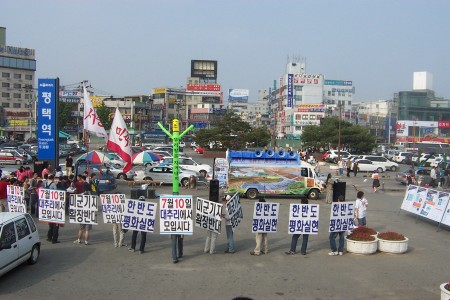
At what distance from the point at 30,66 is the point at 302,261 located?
4177 inches

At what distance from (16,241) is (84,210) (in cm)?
326

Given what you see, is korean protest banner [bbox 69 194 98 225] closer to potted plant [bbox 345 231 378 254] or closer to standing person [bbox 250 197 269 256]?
standing person [bbox 250 197 269 256]

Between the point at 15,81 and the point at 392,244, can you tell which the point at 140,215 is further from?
the point at 15,81

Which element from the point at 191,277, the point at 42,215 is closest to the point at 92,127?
the point at 42,215

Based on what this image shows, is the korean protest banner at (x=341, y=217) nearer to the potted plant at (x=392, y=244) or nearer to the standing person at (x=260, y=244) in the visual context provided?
the potted plant at (x=392, y=244)

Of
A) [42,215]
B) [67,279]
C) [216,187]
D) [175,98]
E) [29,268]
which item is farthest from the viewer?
[175,98]

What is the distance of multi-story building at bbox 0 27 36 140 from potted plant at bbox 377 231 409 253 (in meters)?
94.1

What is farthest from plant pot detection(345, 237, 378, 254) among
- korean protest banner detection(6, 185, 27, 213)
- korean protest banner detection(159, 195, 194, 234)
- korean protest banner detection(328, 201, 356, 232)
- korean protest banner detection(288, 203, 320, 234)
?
korean protest banner detection(6, 185, 27, 213)

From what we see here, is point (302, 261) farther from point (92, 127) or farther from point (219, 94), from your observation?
point (219, 94)

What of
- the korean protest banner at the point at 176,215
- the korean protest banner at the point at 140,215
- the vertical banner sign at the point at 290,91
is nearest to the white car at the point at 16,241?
the korean protest banner at the point at 140,215

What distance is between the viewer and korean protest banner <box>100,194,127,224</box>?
13.8 meters

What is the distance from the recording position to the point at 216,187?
22.5 meters

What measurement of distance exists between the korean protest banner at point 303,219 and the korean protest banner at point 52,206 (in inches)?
273

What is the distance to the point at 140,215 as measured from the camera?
43.8ft
